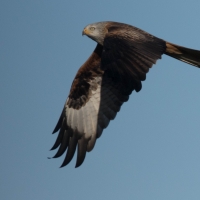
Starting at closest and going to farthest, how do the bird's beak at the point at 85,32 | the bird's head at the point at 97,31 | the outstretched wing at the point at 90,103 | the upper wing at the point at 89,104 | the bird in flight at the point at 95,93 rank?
the bird in flight at the point at 95,93 → the outstretched wing at the point at 90,103 → the bird's head at the point at 97,31 → the upper wing at the point at 89,104 → the bird's beak at the point at 85,32

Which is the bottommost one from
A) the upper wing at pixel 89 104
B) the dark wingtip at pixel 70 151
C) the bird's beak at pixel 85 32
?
the dark wingtip at pixel 70 151

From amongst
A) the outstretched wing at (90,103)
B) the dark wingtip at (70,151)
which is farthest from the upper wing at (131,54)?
the dark wingtip at (70,151)

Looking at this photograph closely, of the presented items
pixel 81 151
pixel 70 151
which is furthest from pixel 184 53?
pixel 70 151

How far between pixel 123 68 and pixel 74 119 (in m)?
2.38

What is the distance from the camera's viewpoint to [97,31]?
12.3 metres

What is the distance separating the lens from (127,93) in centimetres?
1247

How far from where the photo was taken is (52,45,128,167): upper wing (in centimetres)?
1234

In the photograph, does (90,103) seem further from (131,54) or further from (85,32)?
(131,54)

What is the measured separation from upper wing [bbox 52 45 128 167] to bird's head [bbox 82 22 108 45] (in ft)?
1.01

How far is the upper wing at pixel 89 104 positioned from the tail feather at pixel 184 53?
125 centimetres

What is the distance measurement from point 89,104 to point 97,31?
1.28 meters

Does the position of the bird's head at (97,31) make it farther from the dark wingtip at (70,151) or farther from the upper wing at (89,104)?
the dark wingtip at (70,151)

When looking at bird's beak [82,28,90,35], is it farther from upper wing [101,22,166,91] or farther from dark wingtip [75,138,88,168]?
dark wingtip [75,138,88,168]

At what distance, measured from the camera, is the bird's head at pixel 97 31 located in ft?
40.2
